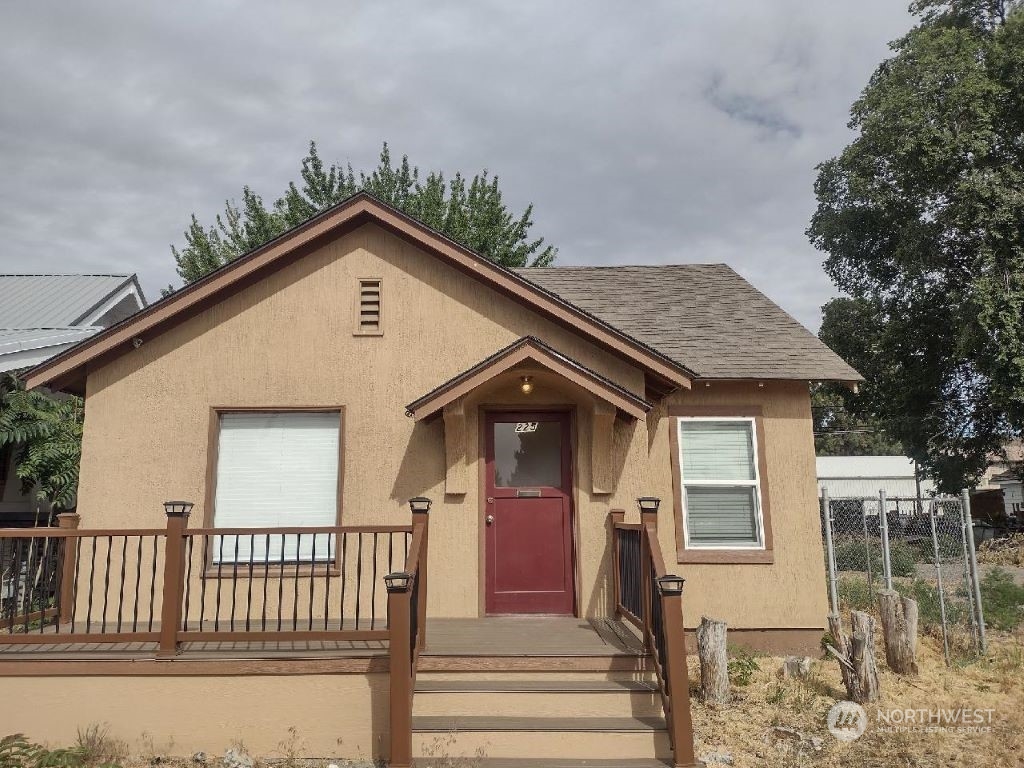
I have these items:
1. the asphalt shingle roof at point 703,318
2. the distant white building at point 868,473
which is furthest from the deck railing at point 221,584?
the distant white building at point 868,473

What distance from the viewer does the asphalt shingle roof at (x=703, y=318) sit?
8.16m

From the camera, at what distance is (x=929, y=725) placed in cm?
593

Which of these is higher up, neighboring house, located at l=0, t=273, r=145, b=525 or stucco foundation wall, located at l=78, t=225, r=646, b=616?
neighboring house, located at l=0, t=273, r=145, b=525

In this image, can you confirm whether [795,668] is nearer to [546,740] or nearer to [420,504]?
[546,740]

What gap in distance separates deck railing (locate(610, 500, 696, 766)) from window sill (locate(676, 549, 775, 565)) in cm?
107

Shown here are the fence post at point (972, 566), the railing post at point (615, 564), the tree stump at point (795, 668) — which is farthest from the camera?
the fence post at point (972, 566)

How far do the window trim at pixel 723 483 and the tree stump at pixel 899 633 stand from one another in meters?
1.26

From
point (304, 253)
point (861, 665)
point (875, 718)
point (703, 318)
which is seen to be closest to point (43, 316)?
point (304, 253)

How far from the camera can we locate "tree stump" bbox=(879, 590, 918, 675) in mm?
7258

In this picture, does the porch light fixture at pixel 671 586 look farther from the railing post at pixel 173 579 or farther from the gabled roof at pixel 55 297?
the gabled roof at pixel 55 297

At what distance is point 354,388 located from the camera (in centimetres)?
762

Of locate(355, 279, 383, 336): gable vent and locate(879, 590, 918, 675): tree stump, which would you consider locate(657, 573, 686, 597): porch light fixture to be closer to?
locate(879, 590, 918, 675): tree stump

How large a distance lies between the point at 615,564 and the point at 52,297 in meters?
17.1

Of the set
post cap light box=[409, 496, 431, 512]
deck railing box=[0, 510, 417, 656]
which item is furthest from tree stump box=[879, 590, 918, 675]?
deck railing box=[0, 510, 417, 656]
